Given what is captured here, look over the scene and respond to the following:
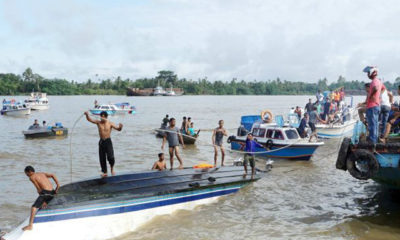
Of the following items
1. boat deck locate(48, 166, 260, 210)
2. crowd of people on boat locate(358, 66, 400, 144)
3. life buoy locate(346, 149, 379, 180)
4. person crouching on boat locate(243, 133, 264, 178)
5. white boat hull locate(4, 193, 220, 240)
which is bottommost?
white boat hull locate(4, 193, 220, 240)

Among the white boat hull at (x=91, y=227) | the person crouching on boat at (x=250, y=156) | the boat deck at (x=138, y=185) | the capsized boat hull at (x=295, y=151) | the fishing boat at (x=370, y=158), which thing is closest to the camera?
the white boat hull at (x=91, y=227)

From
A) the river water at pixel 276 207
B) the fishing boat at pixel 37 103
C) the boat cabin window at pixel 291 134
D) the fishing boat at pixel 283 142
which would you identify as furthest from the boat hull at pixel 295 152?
the fishing boat at pixel 37 103

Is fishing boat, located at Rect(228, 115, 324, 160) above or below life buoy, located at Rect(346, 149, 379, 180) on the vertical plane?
below

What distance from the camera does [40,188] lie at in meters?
8.88

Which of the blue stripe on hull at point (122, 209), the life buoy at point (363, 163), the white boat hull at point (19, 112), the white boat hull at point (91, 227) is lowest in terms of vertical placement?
the white boat hull at point (19, 112)

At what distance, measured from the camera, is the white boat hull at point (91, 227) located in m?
8.46

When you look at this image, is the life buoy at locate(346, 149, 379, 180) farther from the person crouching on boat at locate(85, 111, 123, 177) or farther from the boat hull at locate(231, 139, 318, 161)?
the boat hull at locate(231, 139, 318, 161)

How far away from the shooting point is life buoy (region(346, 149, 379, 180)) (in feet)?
31.3

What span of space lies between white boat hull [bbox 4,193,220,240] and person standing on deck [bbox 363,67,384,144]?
5.48 m

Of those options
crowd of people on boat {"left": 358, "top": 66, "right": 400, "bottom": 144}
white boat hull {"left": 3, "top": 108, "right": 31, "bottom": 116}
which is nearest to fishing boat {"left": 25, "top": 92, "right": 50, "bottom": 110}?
white boat hull {"left": 3, "top": 108, "right": 31, "bottom": 116}

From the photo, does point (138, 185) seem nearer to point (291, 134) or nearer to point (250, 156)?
point (250, 156)

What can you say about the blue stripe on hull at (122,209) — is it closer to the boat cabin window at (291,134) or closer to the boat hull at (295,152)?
the boat hull at (295,152)

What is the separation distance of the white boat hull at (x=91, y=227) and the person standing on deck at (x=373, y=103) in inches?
216

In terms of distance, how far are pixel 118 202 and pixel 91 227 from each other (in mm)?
824
